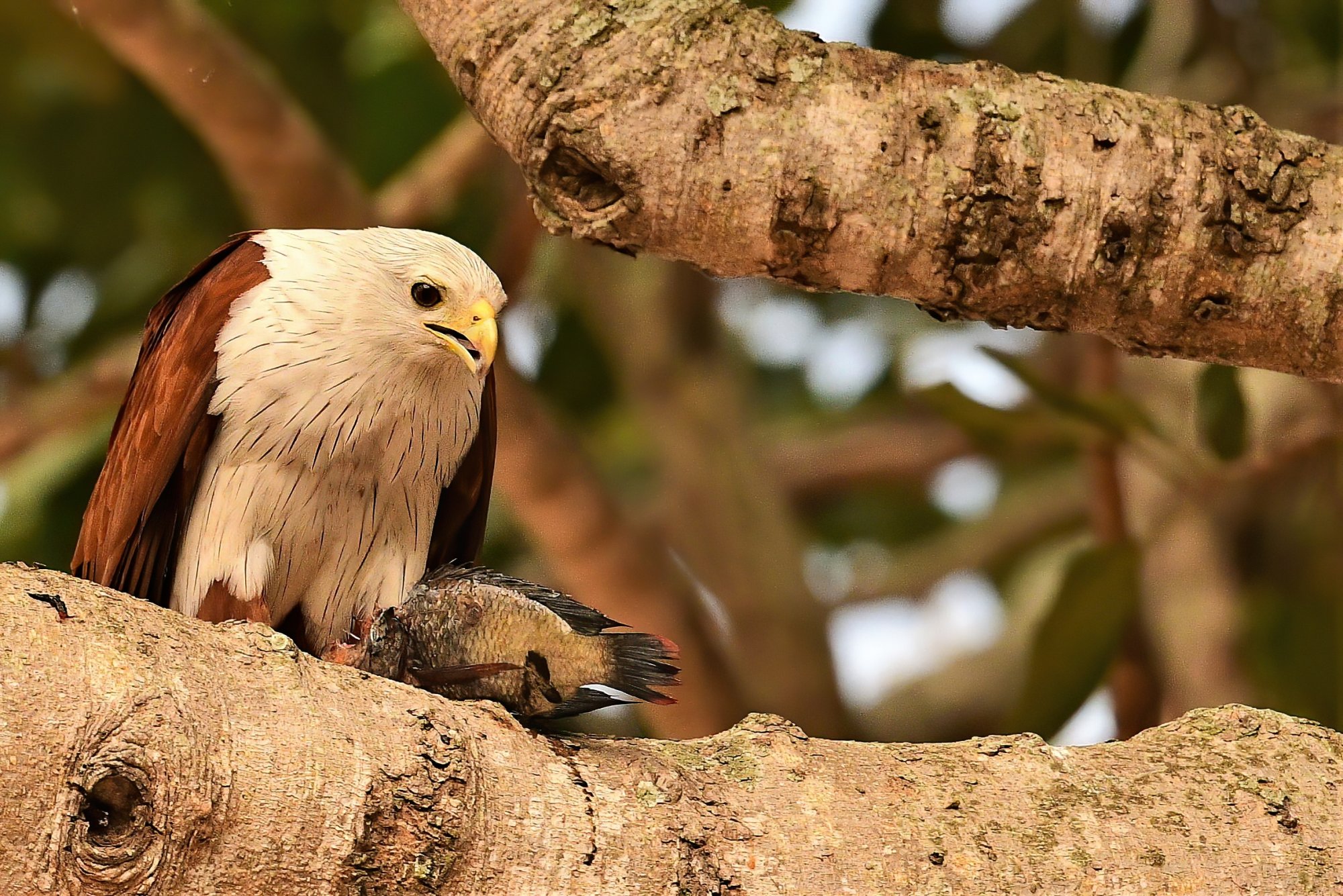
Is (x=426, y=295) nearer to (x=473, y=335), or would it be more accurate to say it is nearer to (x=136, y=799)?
(x=473, y=335)

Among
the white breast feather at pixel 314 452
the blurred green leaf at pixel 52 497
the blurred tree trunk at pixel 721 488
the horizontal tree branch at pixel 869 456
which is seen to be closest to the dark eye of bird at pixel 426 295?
the white breast feather at pixel 314 452

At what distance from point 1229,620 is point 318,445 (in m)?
3.96

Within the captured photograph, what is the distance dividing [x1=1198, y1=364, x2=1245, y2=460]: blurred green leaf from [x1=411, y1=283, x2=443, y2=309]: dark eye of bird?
1950 mm

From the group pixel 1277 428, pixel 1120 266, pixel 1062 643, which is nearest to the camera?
pixel 1120 266

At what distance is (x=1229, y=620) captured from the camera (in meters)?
5.91

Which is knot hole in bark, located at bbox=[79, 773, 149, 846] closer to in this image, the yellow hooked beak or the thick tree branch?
the yellow hooked beak

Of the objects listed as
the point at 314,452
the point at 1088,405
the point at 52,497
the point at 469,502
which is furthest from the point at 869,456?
the point at 314,452

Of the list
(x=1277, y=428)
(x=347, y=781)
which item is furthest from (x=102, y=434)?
(x=1277, y=428)

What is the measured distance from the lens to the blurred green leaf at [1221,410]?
13.0 ft

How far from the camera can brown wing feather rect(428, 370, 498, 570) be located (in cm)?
368

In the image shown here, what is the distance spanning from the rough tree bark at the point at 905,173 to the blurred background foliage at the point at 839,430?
74.7 inches

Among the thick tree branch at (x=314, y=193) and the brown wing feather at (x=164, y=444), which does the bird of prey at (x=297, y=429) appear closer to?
the brown wing feather at (x=164, y=444)

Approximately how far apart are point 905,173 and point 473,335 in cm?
128

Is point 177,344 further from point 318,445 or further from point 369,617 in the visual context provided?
point 369,617
